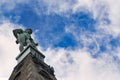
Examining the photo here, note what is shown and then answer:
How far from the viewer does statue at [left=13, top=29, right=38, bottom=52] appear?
105ft

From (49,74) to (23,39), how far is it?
5613 millimetres

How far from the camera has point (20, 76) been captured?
26.5m

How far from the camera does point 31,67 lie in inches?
1030

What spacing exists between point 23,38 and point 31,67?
22.3 ft

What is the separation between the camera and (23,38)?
107ft

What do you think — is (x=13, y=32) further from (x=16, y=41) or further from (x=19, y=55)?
(x=19, y=55)

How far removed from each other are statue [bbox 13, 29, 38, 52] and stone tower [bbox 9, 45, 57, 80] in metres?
1.65

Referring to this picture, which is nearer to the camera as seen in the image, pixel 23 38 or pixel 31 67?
pixel 31 67

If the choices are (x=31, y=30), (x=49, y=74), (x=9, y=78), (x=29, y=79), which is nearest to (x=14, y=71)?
(x=9, y=78)

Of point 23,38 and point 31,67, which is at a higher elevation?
point 23,38

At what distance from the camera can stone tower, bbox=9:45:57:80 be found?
1005 inches

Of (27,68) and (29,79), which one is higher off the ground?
(27,68)

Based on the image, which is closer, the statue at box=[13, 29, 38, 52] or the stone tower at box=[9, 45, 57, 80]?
the stone tower at box=[9, 45, 57, 80]

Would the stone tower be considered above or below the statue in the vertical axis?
below
